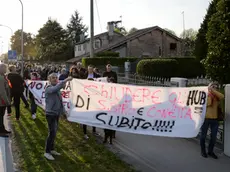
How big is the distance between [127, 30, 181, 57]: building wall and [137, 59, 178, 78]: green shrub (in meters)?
16.8

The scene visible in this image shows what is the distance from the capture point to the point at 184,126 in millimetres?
6590

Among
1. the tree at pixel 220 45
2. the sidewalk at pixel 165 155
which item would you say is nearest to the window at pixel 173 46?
the tree at pixel 220 45

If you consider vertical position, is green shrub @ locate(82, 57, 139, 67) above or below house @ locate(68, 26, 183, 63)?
below

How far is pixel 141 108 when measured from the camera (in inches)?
275

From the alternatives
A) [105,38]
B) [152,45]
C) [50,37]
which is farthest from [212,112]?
[50,37]

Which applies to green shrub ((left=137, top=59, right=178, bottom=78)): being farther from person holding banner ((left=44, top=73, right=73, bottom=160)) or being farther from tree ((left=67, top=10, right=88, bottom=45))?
tree ((left=67, top=10, right=88, bottom=45))

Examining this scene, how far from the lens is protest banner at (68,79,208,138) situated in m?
6.63

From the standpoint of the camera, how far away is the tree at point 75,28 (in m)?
78.5

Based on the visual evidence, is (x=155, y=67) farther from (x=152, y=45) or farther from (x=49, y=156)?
(x=152, y=45)

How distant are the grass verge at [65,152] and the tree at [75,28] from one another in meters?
70.2

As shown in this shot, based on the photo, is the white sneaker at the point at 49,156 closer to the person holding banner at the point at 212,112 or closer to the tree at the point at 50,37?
the person holding banner at the point at 212,112

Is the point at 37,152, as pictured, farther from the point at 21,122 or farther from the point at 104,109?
the point at 21,122

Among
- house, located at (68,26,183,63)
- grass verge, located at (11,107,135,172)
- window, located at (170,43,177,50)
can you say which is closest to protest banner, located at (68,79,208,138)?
grass verge, located at (11,107,135,172)

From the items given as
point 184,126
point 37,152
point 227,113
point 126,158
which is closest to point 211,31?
point 227,113
